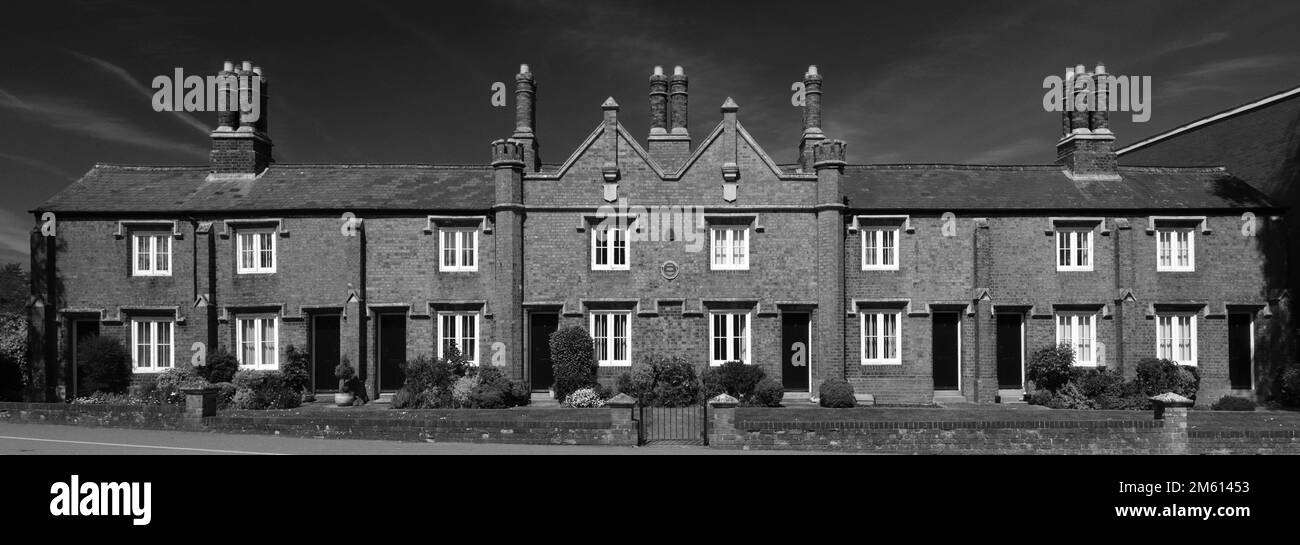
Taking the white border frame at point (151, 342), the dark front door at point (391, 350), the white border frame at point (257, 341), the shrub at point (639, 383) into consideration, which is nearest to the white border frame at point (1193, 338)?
the shrub at point (639, 383)

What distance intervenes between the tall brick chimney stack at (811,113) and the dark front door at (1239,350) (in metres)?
14.3

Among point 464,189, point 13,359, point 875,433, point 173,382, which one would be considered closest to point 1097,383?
point 875,433

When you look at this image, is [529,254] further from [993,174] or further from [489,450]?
[993,174]

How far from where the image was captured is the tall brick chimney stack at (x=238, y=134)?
25891mm

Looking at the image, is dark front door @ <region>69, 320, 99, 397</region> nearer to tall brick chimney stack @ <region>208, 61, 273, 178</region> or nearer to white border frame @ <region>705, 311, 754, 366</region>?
tall brick chimney stack @ <region>208, 61, 273, 178</region>

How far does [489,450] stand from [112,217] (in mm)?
17913

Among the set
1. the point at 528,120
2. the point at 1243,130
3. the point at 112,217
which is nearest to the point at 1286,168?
the point at 1243,130

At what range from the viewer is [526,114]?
25.7m

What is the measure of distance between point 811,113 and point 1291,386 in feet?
54.6

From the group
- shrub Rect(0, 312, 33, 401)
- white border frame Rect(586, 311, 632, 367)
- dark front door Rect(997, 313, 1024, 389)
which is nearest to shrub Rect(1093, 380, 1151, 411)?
dark front door Rect(997, 313, 1024, 389)

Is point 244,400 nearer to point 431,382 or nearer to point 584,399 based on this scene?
point 431,382

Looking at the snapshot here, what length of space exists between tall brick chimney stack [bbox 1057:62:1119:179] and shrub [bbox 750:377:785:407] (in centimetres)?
1335

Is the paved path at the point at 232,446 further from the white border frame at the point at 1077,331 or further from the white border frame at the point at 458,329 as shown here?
the white border frame at the point at 1077,331

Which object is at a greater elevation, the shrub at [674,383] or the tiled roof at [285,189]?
the tiled roof at [285,189]
